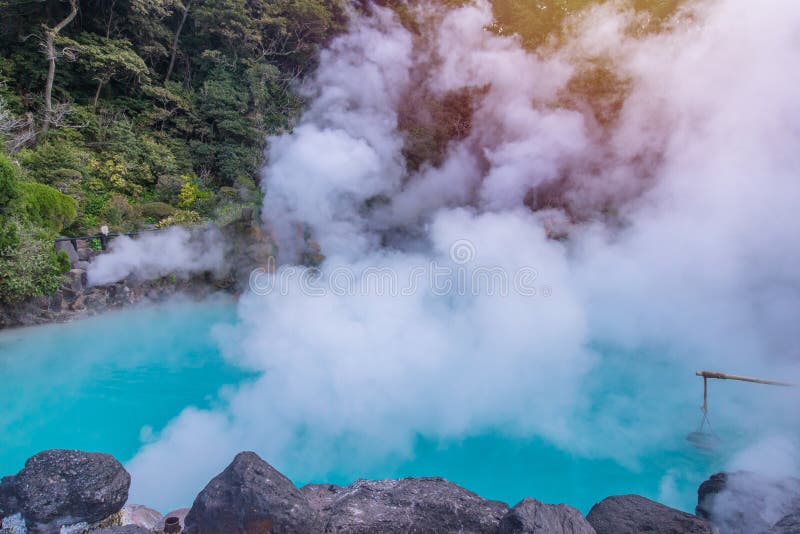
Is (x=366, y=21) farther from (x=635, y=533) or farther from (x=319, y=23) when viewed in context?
(x=635, y=533)

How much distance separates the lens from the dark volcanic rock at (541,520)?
2.55 metres

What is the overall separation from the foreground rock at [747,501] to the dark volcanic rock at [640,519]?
1.37 feet

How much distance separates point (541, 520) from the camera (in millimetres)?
2604

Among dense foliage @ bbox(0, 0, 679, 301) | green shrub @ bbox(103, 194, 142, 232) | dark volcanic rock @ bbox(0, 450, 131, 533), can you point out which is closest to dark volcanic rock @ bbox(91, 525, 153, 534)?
dark volcanic rock @ bbox(0, 450, 131, 533)

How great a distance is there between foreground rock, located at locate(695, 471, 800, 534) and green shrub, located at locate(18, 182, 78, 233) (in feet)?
30.2

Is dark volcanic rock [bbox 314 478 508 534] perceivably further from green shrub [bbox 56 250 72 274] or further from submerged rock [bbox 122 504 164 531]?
green shrub [bbox 56 250 72 274]

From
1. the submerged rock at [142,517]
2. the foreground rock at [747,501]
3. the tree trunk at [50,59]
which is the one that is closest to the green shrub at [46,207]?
the tree trunk at [50,59]

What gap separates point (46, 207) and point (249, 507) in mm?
8072

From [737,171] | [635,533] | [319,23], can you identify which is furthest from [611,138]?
[319,23]

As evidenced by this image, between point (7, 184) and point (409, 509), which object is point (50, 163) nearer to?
point (7, 184)

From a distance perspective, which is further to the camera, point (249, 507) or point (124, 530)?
point (124, 530)

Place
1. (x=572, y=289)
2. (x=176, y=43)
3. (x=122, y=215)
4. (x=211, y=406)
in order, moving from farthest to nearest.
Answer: (x=176, y=43), (x=122, y=215), (x=572, y=289), (x=211, y=406)

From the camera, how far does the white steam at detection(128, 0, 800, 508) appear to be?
14.6 ft

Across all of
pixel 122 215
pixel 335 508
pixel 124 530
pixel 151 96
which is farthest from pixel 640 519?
pixel 151 96
